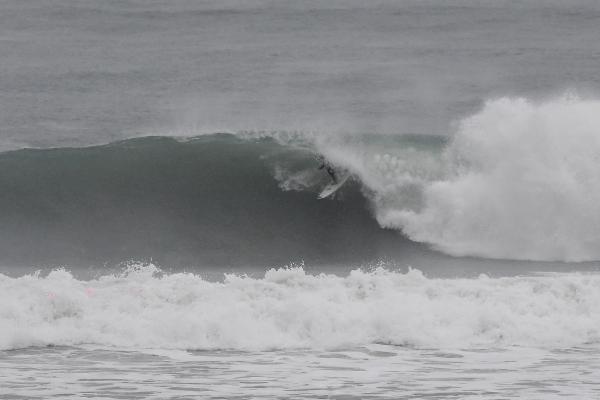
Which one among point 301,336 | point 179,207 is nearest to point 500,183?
point 179,207

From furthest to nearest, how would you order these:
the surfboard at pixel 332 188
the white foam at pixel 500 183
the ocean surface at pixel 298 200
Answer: the surfboard at pixel 332 188 < the white foam at pixel 500 183 < the ocean surface at pixel 298 200

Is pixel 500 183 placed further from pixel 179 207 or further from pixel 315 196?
pixel 179 207

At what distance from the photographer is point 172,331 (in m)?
12.8

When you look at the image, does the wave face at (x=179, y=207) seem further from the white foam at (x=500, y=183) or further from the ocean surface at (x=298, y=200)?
the white foam at (x=500, y=183)

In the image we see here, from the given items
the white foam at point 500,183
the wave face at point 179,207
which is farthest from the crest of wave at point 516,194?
the wave face at point 179,207

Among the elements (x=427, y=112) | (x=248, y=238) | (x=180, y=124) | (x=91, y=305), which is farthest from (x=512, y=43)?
(x=91, y=305)

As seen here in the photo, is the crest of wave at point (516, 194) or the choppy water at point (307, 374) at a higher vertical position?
the crest of wave at point (516, 194)

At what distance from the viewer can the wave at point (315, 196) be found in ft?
56.6

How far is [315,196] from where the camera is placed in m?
18.6

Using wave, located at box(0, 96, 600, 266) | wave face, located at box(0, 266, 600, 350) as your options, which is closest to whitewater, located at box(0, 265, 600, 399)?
wave face, located at box(0, 266, 600, 350)

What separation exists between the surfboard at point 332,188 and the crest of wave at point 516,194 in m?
0.70

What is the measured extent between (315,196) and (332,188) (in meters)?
0.32

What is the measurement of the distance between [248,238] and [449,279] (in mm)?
3891

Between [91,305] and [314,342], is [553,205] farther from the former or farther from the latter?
[91,305]
